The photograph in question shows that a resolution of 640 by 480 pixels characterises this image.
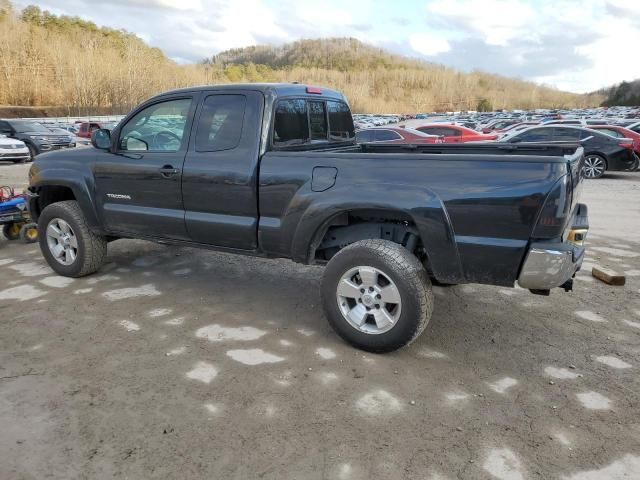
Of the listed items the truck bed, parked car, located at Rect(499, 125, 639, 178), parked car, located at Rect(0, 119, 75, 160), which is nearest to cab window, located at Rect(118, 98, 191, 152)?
the truck bed

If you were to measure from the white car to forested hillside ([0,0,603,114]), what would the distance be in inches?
1860

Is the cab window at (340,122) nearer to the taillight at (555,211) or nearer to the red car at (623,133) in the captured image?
the taillight at (555,211)

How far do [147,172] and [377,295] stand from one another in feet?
7.78

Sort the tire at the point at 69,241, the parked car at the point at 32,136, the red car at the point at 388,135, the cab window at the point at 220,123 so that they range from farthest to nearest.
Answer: the parked car at the point at 32,136
the red car at the point at 388,135
the tire at the point at 69,241
the cab window at the point at 220,123

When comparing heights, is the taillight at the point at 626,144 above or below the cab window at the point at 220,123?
below

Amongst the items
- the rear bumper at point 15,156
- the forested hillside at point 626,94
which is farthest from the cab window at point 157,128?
the forested hillside at point 626,94

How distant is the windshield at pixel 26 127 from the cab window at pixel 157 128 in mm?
17566

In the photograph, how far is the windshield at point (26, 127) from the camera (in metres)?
19.3

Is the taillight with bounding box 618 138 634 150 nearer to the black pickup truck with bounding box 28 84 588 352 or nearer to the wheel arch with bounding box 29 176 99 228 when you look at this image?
the black pickup truck with bounding box 28 84 588 352

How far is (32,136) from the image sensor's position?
19281mm

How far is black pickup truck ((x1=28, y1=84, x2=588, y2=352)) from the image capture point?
10.2 feet

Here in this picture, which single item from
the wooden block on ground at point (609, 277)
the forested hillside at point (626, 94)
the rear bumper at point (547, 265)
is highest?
the forested hillside at point (626, 94)

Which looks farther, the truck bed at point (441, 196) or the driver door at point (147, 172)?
the driver door at point (147, 172)

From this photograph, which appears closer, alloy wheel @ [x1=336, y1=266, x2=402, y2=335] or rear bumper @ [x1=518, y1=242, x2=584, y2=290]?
rear bumper @ [x1=518, y1=242, x2=584, y2=290]
